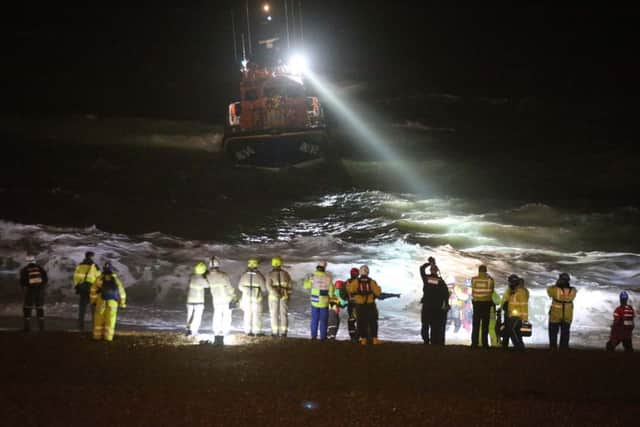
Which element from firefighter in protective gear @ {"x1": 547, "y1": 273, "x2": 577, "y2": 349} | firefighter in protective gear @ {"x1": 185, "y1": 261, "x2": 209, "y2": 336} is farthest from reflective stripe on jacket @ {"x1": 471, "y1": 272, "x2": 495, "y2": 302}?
firefighter in protective gear @ {"x1": 185, "y1": 261, "x2": 209, "y2": 336}

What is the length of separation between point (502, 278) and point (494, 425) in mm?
21735

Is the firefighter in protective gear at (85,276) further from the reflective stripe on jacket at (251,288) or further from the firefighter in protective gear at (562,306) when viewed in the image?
the firefighter in protective gear at (562,306)

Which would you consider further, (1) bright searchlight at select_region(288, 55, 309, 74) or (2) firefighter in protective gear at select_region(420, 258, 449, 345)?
(1) bright searchlight at select_region(288, 55, 309, 74)

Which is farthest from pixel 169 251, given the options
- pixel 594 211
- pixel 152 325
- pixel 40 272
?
pixel 594 211

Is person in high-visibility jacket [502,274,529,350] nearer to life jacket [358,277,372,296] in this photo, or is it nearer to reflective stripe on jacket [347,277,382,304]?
reflective stripe on jacket [347,277,382,304]

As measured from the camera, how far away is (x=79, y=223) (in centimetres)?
3089

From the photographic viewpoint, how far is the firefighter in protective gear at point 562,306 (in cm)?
1252

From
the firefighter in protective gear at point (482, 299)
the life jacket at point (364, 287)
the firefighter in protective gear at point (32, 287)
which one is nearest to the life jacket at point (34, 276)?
the firefighter in protective gear at point (32, 287)

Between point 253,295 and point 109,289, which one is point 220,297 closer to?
point 253,295

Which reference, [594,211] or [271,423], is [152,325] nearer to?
[271,423]

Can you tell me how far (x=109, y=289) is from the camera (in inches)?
467

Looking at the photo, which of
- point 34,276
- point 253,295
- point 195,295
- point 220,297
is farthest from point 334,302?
point 34,276

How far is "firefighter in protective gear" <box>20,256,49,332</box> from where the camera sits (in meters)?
13.0

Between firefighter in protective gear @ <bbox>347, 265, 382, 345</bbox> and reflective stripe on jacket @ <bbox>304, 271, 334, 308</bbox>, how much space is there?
0.67 m
